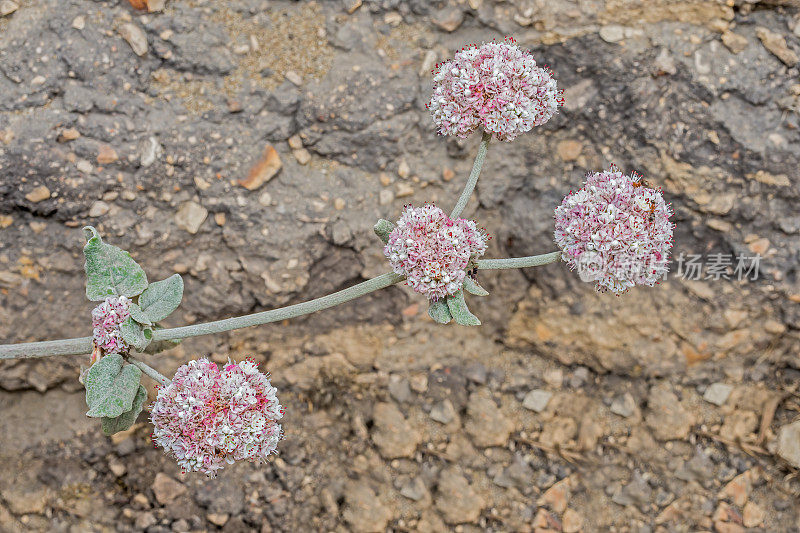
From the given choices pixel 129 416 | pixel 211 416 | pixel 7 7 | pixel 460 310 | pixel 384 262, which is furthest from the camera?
pixel 384 262

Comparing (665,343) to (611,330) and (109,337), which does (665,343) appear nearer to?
(611,330)

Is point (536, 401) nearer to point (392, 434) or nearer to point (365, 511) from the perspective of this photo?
point (392, 434)

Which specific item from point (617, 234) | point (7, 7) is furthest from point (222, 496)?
point (7, 7)

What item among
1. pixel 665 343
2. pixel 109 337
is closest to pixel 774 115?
pixel 665 343

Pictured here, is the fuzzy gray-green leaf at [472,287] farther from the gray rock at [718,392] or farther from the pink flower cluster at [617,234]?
the gray rock at [718,392]

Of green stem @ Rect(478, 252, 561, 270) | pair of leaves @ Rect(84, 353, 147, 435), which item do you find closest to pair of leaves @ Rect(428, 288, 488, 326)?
green stem @ Rect(478, 252, 561, 270)

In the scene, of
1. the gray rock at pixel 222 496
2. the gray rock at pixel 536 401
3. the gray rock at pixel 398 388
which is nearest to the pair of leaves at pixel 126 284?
the gray rock at pixel 222 496
